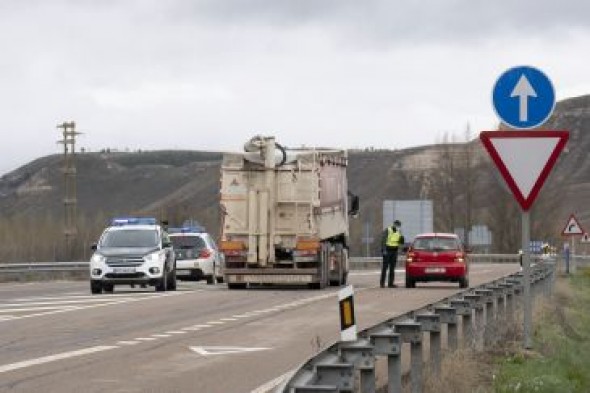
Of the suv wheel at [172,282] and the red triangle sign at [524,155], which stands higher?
the red triangle sign at [524,155]

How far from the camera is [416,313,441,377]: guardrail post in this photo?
38.7 feet

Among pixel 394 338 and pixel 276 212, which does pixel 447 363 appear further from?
pixel 276 212

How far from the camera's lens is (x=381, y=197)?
169250 mm

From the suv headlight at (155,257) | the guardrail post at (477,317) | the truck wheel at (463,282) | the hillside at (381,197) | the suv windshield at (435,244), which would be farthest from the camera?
the hillside at (381,197)

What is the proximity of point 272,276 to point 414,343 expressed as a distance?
77.1 feet

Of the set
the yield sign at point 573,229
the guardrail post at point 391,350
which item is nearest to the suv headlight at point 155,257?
the yield sign at point 573,229

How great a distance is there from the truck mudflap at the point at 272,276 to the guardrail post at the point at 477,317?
18662 mm

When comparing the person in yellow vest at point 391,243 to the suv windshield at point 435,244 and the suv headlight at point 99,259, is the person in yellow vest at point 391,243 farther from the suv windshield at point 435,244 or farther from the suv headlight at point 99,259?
the suv headlight at point 99,259

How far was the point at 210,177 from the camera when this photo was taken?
632 feet

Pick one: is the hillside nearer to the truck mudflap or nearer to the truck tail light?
the truck mudflap

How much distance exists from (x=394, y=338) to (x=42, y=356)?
6.96 m

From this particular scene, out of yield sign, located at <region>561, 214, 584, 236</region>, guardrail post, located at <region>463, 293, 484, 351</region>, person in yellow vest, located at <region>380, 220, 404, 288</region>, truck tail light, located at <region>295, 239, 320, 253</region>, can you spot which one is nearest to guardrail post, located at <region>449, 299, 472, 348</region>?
guardrail post, located at <region>463, 293, 484, 351</region>

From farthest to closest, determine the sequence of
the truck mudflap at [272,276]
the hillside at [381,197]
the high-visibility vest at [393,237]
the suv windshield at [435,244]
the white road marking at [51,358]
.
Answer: the hillside at [381,197]
the suv windshield at [435,244]
the high-visibility vest at [393,237]
the truck mudflap at [272,276]
the white road marking at [51,358]

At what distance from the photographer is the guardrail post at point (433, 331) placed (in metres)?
11.8
